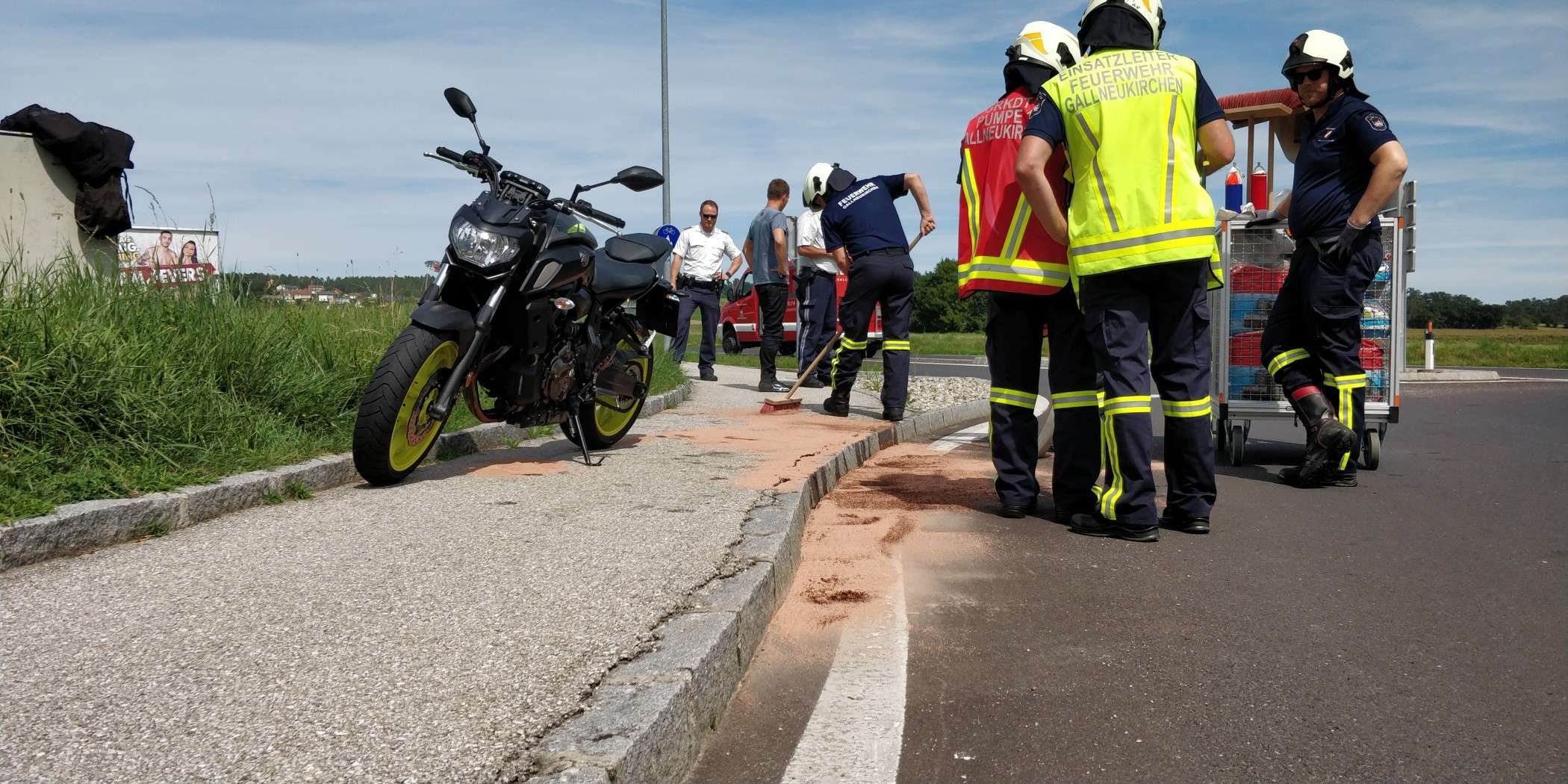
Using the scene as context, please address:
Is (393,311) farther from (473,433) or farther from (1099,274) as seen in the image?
(1099,274)

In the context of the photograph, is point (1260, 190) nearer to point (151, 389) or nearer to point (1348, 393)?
point (1348, 393)

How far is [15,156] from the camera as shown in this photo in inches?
347

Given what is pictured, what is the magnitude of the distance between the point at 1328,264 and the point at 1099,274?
2.18 m

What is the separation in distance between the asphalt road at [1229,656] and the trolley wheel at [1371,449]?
1457 millimetres

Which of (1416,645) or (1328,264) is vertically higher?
(1328,264)

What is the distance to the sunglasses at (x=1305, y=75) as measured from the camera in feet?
22.5

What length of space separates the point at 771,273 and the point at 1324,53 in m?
7.03

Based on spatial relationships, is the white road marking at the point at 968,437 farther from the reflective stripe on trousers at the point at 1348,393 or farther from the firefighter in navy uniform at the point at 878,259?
the reflective stripe on trousers at the point at 1348,393

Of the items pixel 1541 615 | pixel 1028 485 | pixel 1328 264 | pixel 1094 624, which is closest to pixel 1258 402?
pixel 1328 264

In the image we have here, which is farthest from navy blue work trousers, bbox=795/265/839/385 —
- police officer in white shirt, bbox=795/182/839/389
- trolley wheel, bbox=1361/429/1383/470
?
trolley wheel, bbox=1361/429/1383/470

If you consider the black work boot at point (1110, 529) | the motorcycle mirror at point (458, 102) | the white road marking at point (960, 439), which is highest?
the motorcycle mirror at point (458, 102)

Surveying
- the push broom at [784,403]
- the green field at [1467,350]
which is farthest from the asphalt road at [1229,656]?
A: the green field at [1467,350]

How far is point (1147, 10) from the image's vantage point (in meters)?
5.40

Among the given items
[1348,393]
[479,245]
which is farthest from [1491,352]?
[479,245]
